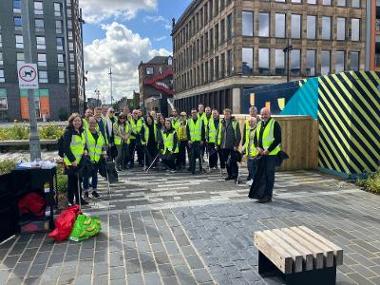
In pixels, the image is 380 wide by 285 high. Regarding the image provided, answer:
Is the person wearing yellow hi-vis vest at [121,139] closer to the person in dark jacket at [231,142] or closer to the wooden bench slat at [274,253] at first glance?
the person in dark jacket at [231,142]

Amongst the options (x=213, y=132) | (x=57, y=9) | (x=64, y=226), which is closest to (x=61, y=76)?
(x=57, y=9)

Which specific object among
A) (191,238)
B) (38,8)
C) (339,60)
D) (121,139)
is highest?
(38,8)

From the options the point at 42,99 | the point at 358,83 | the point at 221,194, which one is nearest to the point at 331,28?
the point at 358,83

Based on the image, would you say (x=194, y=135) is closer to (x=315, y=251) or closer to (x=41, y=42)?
(x=315, y=251)

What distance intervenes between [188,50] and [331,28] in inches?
895

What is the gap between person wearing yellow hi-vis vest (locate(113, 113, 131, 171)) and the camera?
37.4 ft

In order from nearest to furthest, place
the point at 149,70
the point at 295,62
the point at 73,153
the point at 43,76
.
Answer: the point at 73,153 < the point at 295,62 < the point at 43,76 < the point at 149,70

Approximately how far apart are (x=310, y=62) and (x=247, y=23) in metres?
8.62

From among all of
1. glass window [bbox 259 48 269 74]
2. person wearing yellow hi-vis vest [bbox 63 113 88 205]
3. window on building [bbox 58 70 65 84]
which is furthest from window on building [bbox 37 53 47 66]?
person wearing yellow hi-vis vest [bbox 63 113 88 205]

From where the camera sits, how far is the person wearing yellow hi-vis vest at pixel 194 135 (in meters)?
10.6

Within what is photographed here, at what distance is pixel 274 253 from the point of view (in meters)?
3.94

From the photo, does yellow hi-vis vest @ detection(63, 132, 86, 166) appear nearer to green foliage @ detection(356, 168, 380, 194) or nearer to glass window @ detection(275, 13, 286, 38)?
green foliage @ detection(356, 168, 380, 194)

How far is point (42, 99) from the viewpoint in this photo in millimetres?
59031

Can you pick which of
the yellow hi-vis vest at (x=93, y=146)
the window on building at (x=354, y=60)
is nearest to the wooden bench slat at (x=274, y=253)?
the yellow hi-vis vest at (x=93, y=146)
